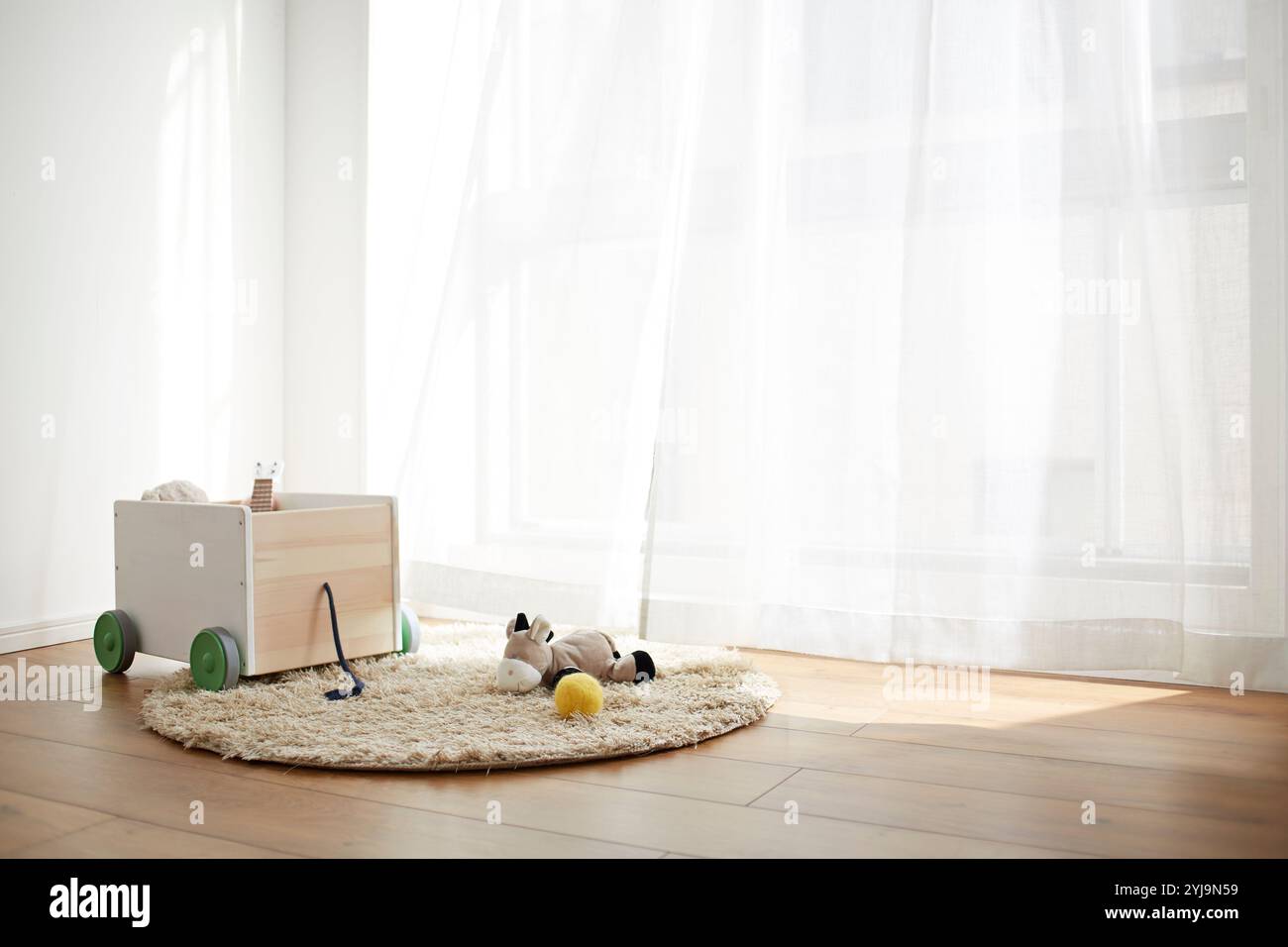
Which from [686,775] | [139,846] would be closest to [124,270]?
[139,846]

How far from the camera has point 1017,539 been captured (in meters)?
2.14

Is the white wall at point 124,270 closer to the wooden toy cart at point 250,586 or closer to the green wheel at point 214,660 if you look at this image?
the wooden toy cart at point 250,586

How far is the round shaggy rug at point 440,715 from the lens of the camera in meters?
1.59

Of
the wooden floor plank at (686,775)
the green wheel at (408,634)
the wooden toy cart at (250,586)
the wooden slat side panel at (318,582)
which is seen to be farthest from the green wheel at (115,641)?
the wooden floor plank at (686,775)

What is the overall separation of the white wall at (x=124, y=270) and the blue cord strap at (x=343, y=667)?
2.86ft

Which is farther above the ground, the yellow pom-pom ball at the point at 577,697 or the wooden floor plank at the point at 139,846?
the yellow pom-pom ball at the point at 577,697

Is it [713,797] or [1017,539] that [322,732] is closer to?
[713,797]

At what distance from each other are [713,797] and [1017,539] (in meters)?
0.99

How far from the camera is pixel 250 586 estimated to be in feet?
6.55

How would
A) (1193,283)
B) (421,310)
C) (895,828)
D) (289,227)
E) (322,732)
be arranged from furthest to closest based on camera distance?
1. (289,227)
2. (421,310)
3. (1193,283)
4. (322,732)
5. (895,828)

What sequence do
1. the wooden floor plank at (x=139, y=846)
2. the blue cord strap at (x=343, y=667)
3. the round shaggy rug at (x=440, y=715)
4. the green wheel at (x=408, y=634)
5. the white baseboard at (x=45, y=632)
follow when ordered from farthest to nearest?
the white baseboard at (x=45, y=632) → the green wheel at (x=408, y=634) → the blue cord strap at (x=343, y=667) → the round shaggy rug at (x=440, y=715) → the wooden floor plank at (x=139, y=846)

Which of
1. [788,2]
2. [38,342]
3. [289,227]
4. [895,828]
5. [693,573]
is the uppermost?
[788,2]

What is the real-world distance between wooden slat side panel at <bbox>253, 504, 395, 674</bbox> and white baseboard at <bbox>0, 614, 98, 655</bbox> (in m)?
0.83
